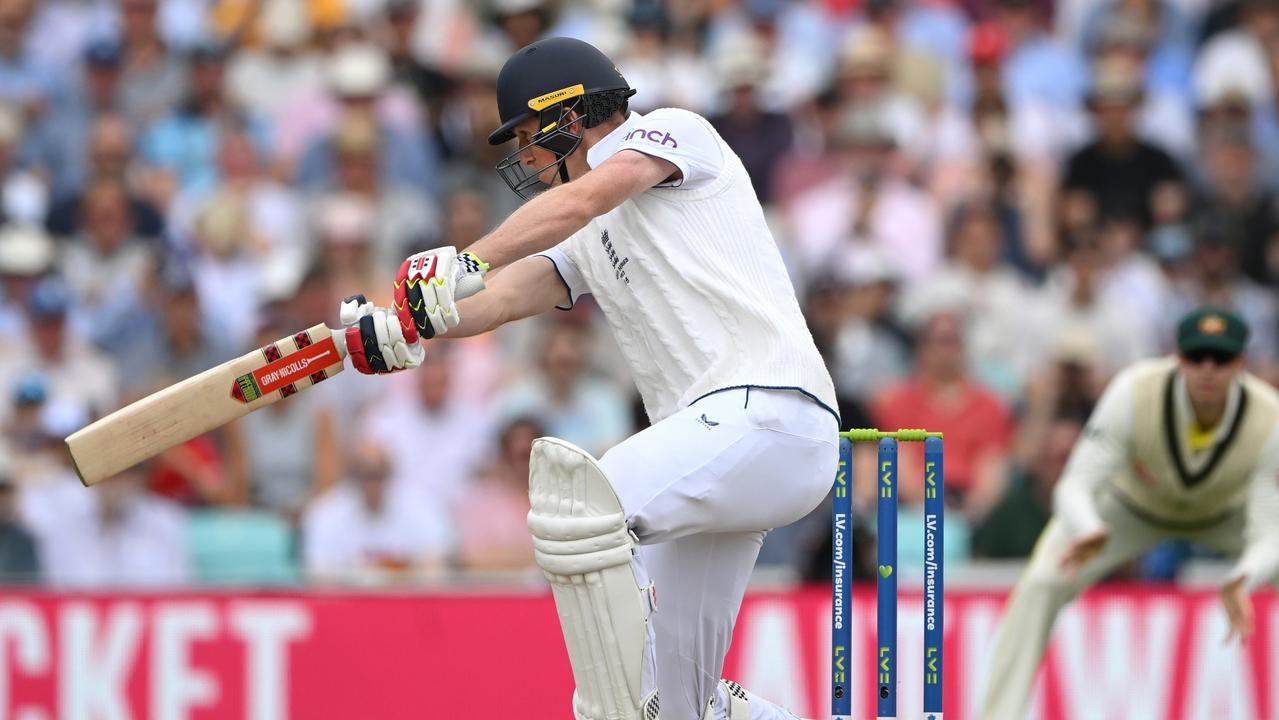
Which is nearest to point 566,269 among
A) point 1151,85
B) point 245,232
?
point 245,232

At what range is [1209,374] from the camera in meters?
6.32

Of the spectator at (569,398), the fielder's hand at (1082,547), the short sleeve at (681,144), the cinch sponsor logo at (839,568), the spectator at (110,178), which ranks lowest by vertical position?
the fielder's hand at (1082,547)

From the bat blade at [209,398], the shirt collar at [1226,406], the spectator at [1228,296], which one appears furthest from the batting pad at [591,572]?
the spectator at [1228,296]

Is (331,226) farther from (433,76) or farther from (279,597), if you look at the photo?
(279,597)

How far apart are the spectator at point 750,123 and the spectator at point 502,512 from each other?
216 centimetres

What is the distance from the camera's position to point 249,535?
25.4 feet

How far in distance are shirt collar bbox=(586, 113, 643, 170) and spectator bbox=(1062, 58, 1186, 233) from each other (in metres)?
5.23

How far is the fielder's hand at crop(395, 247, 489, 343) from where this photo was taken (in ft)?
13.2

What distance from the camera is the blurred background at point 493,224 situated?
25.2 ft

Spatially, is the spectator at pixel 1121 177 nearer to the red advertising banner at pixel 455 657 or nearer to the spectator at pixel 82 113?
the red advertising banner at pixel 455 657

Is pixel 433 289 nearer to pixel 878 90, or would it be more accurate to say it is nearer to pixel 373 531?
pixel 373 531

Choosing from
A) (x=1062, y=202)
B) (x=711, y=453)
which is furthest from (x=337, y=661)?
(x=1062, y=202)

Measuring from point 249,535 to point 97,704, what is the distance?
0.96 metres

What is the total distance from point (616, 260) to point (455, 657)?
3.07 metres
